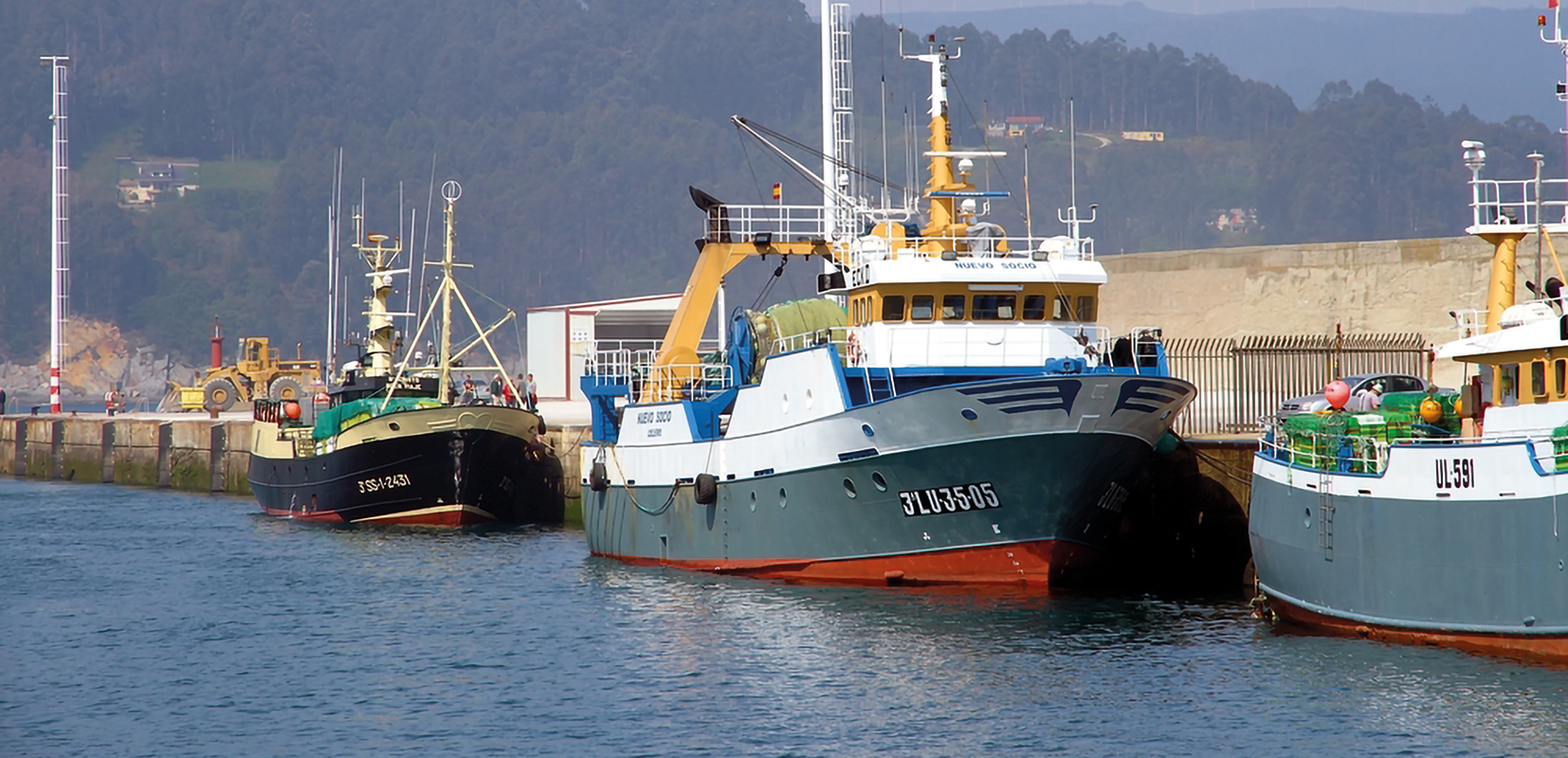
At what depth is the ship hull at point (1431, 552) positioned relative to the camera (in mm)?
18469

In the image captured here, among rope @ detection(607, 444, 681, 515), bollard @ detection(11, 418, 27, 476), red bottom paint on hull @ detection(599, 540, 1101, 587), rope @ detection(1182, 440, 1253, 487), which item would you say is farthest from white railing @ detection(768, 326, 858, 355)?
bollard @ detection(11, 418, 27, 476)

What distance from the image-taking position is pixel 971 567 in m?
25.6

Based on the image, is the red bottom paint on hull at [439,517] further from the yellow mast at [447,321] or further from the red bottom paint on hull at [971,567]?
the red bottom paint on hull at [971,567]

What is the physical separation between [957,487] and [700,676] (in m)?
5.88

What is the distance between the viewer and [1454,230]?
7210 inches

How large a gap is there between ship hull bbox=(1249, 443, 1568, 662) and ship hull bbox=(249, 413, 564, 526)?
21.6 meters

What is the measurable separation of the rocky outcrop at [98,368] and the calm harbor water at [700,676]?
153088 mm

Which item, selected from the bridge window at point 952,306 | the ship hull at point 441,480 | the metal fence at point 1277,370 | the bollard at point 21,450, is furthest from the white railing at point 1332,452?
the bollard at point 21,450

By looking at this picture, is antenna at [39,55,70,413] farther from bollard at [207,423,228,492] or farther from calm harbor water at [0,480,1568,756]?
calm harbor water at [0,480,1568,756]

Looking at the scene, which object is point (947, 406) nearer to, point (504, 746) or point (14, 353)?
point (504, 746)

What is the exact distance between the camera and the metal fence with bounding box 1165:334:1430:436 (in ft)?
103

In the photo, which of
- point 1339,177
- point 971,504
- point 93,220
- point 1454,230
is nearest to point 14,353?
point 93,220

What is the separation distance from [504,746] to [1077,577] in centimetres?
1092

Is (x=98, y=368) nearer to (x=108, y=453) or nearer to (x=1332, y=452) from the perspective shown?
Answer: (x=108, y=453)
